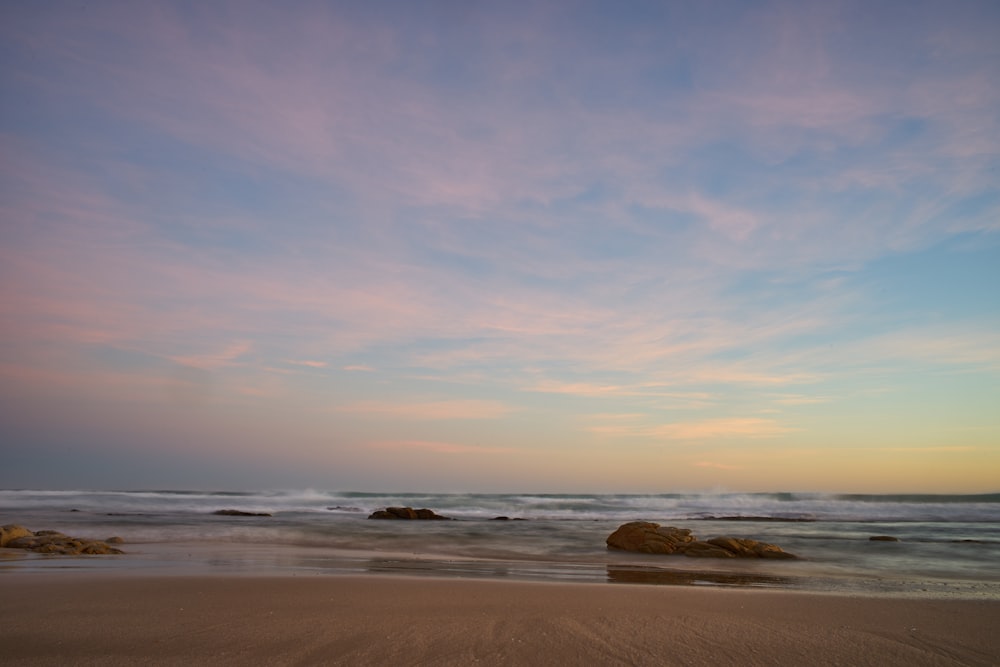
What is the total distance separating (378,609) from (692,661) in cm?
396

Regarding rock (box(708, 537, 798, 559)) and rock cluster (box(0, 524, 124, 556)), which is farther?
rock (box(708, 537, 798, 559))

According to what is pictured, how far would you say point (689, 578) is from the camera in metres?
12.3

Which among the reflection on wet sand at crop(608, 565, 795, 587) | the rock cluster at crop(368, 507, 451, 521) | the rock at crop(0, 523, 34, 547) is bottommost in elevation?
the rock cluster at crop(368, 507, 451, 521)

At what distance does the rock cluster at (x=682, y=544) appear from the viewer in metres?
17.4

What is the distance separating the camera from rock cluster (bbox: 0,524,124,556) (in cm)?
1420

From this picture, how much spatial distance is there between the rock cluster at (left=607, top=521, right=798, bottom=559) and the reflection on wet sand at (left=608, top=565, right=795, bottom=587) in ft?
14.0

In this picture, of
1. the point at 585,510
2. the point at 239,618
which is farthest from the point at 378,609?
the point at 585,510

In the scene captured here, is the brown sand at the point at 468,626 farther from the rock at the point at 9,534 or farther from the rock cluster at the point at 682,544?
the rock cluster at the point at 682,544

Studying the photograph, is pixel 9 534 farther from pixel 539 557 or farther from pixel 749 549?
pixel 749 549

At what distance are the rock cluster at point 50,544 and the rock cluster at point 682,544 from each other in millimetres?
14097

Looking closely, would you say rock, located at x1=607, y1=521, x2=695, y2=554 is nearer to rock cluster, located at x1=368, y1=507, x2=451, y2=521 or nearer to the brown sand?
the brown sand

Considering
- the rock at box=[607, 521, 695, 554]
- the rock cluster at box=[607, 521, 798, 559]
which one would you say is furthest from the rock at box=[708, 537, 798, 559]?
the rock at box=[607, 521, 695, 554]

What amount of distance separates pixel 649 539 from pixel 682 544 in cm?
98

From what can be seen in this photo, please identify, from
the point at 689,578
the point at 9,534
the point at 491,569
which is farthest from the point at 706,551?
the point at 9,534
